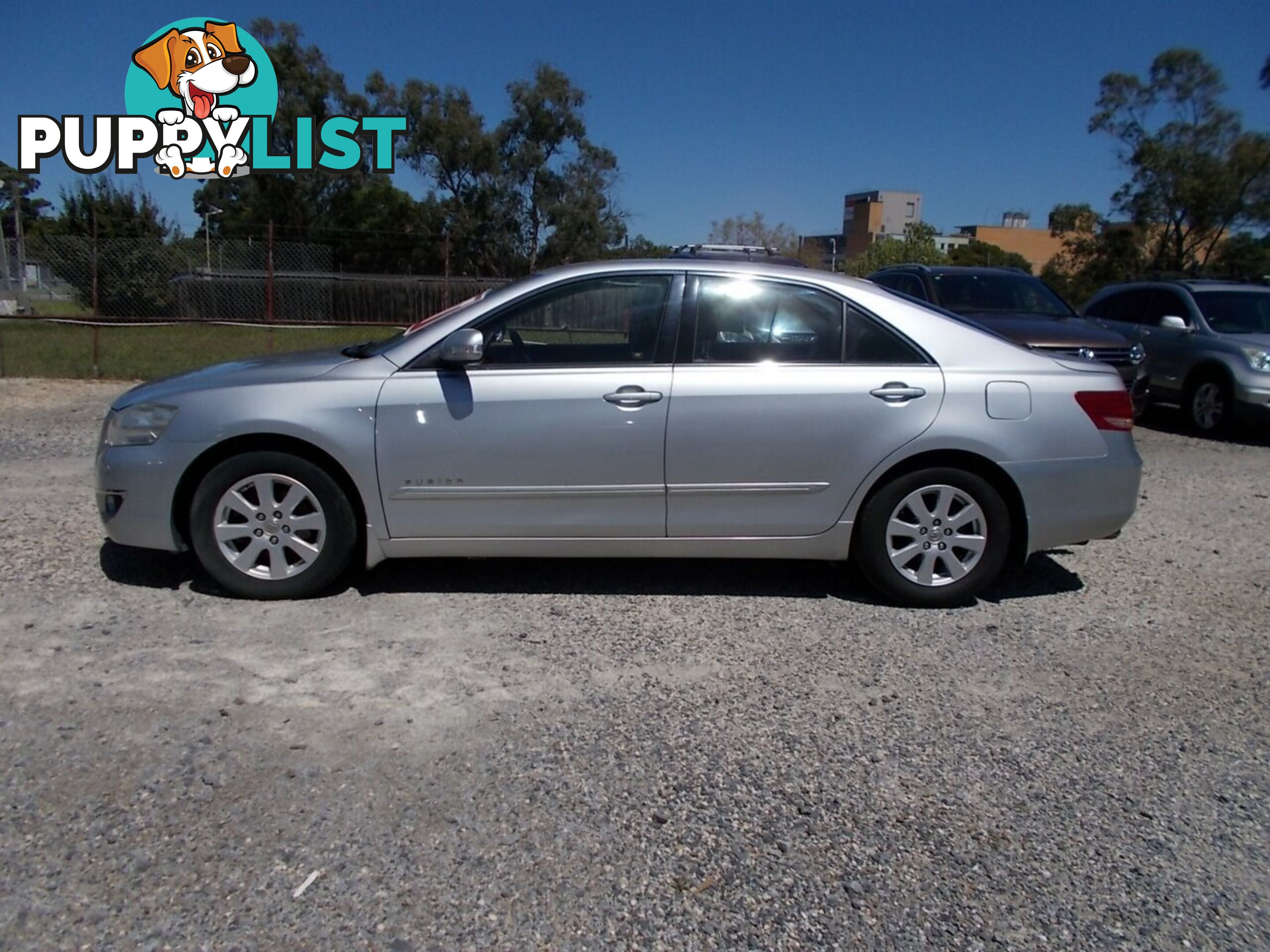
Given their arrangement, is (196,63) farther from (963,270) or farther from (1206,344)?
(1206,344)

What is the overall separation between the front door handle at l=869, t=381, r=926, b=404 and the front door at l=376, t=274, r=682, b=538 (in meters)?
0.98

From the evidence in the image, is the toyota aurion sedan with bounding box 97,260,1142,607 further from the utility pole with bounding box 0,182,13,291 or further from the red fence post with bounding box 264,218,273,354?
the utility pole with bounding box 0,182,13,291

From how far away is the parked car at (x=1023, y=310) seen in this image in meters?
9.18

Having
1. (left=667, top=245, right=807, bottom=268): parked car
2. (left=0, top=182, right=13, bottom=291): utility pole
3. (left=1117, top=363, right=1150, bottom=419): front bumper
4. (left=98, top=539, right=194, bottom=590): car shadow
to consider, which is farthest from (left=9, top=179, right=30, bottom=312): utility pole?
(left=1117, top=363, right=1150, bottom=419): front bumper

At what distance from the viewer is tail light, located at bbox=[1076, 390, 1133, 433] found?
4.93 meters

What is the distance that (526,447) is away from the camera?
4.74 metres

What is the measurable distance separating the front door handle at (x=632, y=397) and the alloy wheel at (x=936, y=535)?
49.5 inches

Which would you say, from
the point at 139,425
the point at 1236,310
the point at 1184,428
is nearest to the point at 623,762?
the point at 139,425

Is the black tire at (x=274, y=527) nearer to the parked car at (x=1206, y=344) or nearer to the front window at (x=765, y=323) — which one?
the front window at (x=765, y=323)

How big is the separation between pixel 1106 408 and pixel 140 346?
18906 millimetres

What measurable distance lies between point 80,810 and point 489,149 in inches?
1525

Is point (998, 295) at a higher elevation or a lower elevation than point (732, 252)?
lower

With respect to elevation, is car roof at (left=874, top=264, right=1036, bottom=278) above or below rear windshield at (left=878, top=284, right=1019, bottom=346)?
above

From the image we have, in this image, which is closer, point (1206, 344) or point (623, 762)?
point (623, 762)
